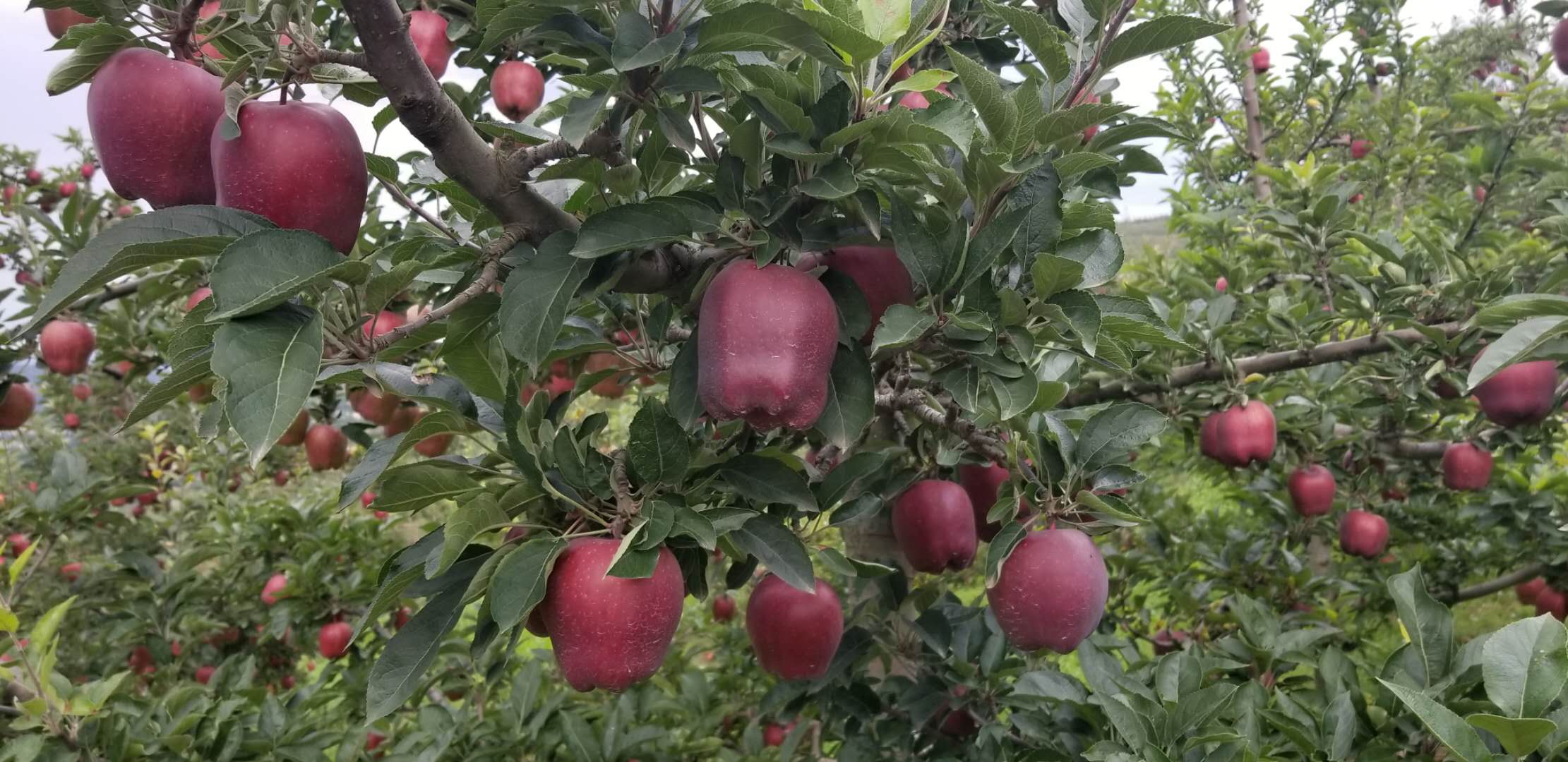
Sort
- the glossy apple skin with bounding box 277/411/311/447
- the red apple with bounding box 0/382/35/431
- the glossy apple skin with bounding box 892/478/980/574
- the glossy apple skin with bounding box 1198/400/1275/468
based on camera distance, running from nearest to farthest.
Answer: the glossy apple skin with bounding box 892/478/980/574 < the glossy apple skin with bounding box 1198/400/1275/468 < the red apple with bounding box 0/382/35/431 < the glossy apple skin with bounding box 277/411/311/447

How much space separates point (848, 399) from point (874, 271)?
0.14 m

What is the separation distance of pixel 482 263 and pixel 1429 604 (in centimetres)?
127

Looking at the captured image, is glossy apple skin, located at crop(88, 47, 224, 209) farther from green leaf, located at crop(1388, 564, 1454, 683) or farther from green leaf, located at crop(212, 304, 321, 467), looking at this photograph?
green leaf, located at crop(1388, 564, 1454, 683)

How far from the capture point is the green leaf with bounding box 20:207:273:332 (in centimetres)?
64

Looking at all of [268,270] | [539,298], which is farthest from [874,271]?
[268,270]

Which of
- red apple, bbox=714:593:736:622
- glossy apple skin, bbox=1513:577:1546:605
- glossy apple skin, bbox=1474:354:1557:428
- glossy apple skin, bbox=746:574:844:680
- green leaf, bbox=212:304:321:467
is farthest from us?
red apple, bbox=714:593:736:622

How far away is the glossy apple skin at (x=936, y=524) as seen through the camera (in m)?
1.35

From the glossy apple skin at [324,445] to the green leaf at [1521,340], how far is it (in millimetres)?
2304

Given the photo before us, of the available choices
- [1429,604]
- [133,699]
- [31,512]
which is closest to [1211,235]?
[1429,604]

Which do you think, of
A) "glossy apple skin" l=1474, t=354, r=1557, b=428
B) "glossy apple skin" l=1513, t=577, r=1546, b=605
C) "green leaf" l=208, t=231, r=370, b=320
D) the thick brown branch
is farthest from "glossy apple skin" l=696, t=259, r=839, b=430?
"glossy apple skin" l=1513, t=577, r=1546, b=605

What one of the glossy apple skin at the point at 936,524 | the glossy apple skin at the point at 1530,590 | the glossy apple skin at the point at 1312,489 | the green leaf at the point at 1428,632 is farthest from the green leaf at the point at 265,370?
the glossy apple skin at the point at 1530,590

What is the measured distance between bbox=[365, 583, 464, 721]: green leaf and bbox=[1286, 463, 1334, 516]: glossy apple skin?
6.96 feet

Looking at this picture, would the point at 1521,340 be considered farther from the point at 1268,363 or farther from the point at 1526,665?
the point at 1268,363

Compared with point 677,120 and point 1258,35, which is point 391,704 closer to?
point 677,120
